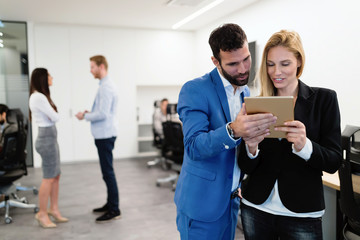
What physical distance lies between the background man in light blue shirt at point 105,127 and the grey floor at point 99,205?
10.6 inches

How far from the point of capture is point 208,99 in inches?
52.8

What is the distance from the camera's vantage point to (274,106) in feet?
3.75

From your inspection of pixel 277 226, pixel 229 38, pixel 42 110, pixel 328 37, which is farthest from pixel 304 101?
pixel 328 37

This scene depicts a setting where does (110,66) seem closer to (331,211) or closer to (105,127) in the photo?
(105,127)

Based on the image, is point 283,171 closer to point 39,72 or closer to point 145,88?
point 39,72

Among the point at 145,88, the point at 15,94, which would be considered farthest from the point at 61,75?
the point at 145,88

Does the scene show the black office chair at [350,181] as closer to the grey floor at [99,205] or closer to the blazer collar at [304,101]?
the blazer collar at [304,101]

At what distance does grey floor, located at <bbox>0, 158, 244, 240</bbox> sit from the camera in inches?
130

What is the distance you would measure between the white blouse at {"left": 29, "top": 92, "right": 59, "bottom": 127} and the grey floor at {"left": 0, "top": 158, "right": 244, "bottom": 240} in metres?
1.14

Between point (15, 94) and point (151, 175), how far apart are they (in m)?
3.15

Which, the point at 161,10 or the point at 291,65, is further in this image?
the point at 161,10

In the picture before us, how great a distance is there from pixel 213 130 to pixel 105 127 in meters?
2.38

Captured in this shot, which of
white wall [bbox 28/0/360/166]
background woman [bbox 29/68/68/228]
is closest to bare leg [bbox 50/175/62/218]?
background woman [bbox 29/68/68/228]

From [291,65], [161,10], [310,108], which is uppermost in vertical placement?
[161,10]
